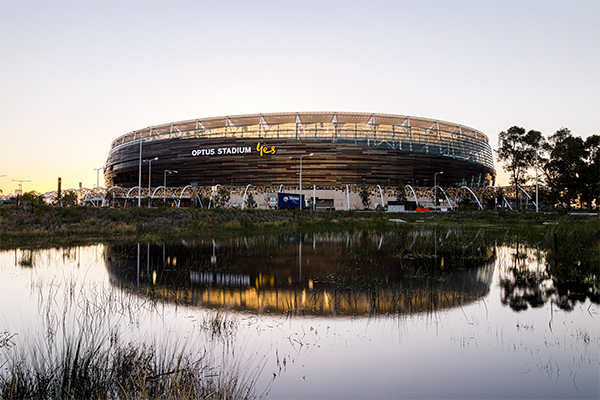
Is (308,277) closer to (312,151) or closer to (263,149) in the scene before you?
(312,151)

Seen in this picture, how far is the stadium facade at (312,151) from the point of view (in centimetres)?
7575

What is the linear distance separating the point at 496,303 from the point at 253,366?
5493 mm

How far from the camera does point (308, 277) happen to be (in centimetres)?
1001

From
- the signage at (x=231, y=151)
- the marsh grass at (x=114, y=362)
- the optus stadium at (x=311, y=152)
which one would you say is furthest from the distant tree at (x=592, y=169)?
the marsh grass at (x=114, y=362)

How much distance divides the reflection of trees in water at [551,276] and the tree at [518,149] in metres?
45.0

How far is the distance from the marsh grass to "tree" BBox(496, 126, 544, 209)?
5919cm

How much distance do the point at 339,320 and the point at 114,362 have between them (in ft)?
11.3

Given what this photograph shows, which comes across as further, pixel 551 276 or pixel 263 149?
pixel 263 149

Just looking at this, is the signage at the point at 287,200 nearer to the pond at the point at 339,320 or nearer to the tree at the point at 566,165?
the tree at the point at 566,165

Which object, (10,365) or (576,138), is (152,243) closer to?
(10,365)

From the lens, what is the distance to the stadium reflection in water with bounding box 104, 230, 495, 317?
741 centimetres

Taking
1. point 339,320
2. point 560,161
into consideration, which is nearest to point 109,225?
point 339,320

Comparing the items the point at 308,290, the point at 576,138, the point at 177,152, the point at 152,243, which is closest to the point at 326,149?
the point at 177,152

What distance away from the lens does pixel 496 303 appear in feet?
25.1
